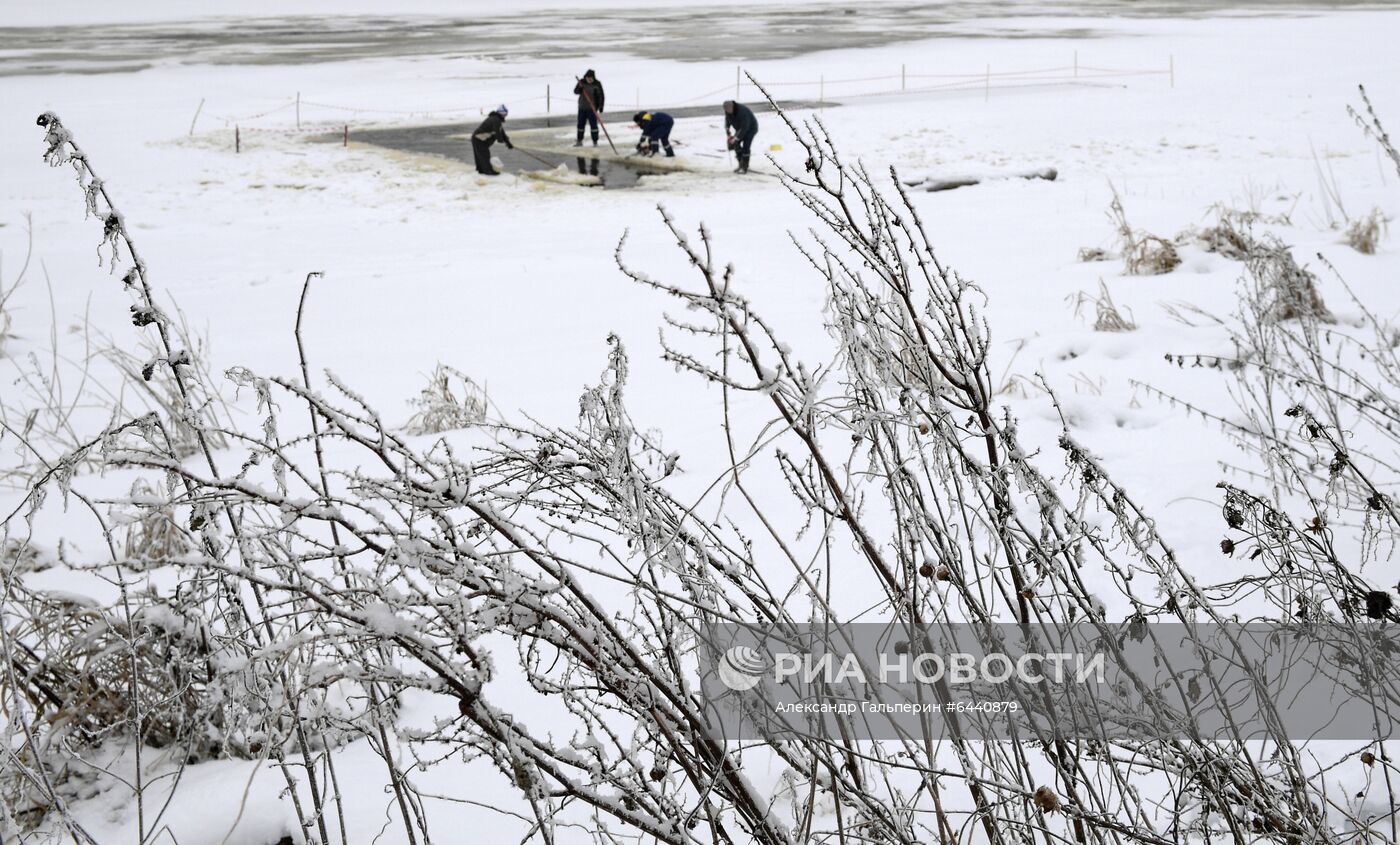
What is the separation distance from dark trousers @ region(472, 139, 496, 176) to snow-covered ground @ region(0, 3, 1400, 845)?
181mm

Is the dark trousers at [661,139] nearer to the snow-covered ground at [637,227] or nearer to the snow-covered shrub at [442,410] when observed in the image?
the snow-covered ground at [637,227]

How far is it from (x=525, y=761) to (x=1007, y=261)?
708 cm

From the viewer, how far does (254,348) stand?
250 inches

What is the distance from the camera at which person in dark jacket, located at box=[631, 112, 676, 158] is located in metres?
14.1

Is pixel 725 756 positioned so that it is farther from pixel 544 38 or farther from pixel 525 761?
pixel 544 38

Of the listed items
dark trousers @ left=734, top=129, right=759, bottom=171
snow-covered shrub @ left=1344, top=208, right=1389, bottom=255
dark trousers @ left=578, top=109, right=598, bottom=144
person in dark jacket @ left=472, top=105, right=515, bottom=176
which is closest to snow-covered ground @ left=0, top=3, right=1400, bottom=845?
snow-covered shrub @ left=1344, top=208, right=1389, bottom=255

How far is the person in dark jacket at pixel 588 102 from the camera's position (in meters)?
14.9

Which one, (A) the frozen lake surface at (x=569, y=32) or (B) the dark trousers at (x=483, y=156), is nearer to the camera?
(B) the dark trousers at (x=483, y=156)

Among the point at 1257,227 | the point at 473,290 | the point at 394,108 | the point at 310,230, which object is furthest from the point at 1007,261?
the point at 394,108

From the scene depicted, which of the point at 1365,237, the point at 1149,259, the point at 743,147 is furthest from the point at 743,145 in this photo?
the point at 1365,237

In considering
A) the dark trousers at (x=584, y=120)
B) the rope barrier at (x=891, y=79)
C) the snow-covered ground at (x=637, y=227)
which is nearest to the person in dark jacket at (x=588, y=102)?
the dark trousers at (x=584, y=120)

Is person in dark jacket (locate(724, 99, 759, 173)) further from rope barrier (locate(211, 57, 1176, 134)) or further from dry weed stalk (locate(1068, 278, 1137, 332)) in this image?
dry weed stalk (locate(1068, 278, 1137, 332))

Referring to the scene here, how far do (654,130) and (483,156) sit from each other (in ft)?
8.22

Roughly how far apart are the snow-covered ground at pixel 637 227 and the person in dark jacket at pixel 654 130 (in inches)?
27.4
